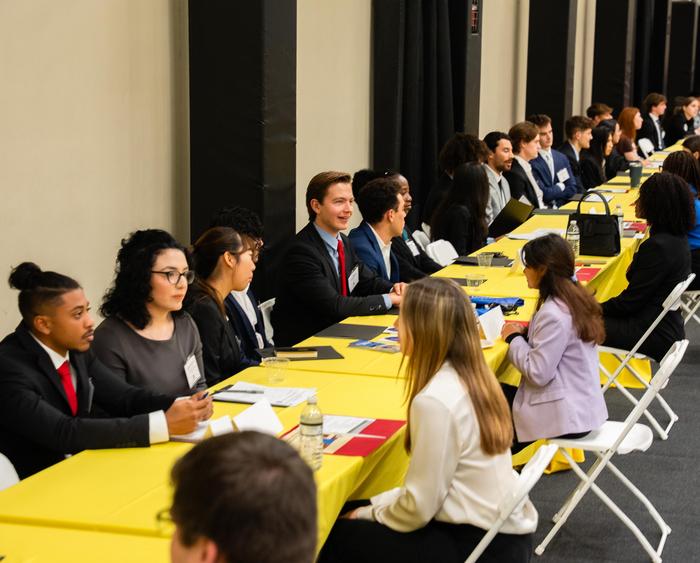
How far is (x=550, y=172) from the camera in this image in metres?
9.43

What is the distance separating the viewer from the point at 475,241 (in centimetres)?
686

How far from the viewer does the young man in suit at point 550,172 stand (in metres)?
9.26

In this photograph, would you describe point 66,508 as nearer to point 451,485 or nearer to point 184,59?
point 451,485

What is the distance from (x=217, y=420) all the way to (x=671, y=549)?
186 centimetres

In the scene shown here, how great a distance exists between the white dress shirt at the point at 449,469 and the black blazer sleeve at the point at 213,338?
138cm

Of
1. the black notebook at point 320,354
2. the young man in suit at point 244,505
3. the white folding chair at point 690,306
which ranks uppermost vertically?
the young man in suit at point 244,505

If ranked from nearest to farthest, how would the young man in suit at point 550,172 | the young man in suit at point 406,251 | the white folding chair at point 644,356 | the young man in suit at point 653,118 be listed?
the white folding chair at point 644,356 → the young man in suit at point 406,251 → the young man in suit at point 550,172 → the young man in suit at point 653,118

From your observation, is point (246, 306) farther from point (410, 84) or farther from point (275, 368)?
point (410, 84)

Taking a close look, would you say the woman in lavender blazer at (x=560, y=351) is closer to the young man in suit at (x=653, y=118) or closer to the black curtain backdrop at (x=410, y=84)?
the black curtain backdrop at (x=410, y=84)

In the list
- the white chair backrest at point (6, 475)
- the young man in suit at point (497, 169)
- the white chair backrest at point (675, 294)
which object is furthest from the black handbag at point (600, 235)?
the white chair backrest at point (6, 475)

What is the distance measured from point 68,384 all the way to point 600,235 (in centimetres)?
389

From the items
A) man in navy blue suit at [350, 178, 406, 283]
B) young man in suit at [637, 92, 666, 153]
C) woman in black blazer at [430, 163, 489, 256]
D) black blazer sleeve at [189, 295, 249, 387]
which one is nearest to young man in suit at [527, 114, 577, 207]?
woman in black blazer at [430, 163, 489, 256]

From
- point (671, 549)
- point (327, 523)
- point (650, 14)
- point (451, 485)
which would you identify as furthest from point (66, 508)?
point (650, 14)

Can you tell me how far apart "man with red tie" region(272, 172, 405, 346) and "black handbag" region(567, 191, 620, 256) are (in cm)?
178
